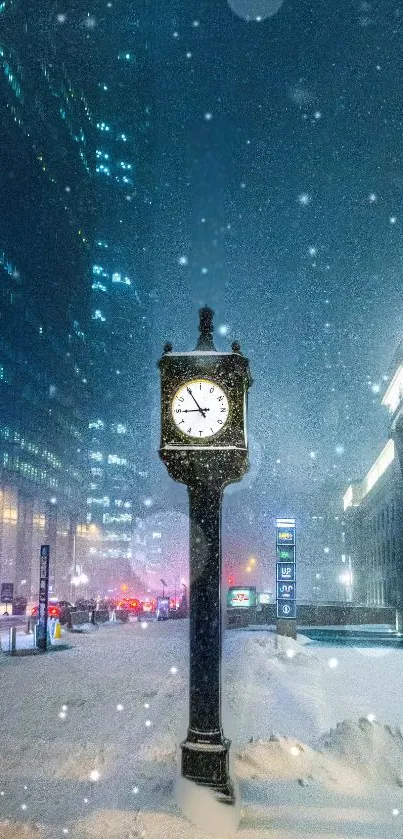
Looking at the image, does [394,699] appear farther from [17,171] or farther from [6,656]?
[17,171]

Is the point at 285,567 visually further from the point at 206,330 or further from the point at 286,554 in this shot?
the point at 206,330

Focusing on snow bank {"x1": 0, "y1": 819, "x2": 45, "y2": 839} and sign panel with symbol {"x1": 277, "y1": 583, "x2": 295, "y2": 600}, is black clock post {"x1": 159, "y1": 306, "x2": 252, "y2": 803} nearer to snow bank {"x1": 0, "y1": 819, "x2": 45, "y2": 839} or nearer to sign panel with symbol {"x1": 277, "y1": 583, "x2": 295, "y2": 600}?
snow bank {"x1": 0, "y1": 819, "x2": 45, "y2": 839}

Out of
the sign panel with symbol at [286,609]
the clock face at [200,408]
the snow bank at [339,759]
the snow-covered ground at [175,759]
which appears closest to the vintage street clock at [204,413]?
the clock face at [200,408]

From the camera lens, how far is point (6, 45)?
300ft

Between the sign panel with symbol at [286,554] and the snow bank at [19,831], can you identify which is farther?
the sign panel with symbol at [286,554]

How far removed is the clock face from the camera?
6.93 m

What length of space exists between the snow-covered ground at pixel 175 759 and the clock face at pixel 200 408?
11.5 feet

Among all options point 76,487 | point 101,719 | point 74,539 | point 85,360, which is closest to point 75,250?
point 85,360

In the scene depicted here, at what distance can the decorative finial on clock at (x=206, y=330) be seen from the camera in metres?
7.40

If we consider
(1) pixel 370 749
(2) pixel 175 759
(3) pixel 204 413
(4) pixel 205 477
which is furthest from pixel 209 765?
(3) pixel 204 413

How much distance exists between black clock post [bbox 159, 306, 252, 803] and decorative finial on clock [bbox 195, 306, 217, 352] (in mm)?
13

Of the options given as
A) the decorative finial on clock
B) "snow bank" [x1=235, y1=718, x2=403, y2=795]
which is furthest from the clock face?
"snow bank" [x1=235, y1=718, x2=403, y2=795]

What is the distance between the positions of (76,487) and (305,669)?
327ft

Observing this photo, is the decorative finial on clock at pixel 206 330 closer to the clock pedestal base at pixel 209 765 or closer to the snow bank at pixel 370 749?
the clock pedestal base at pixel 209 765
